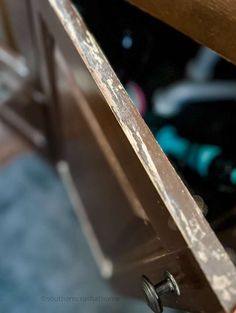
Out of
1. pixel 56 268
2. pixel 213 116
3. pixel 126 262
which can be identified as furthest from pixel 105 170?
pixel 56 268

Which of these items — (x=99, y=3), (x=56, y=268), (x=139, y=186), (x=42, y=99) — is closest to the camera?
(x=139, y=186)

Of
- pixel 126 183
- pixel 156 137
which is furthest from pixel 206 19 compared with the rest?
pixel 156 137

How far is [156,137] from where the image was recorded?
0.78 m

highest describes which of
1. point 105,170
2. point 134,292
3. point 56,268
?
point 105,170

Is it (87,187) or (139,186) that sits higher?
(139,186)

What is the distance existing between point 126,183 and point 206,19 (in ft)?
0.67

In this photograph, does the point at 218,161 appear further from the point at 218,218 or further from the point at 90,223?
the point at 90,223

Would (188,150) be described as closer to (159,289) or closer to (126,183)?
(126,183)

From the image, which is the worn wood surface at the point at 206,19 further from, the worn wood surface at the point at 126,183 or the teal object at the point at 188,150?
the teal object at the point at 188,150

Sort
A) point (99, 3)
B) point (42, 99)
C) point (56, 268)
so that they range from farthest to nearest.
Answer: point (56, 268), point (42, 99), point (99, 3)

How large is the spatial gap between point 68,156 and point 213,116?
27cm

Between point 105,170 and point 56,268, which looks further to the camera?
point 56,268

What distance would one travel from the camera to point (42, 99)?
36.1 inches

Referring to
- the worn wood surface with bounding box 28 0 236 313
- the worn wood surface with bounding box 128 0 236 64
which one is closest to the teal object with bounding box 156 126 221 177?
the worn wood surface with bounding box 28 0 236 313
